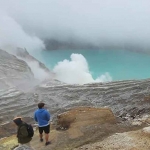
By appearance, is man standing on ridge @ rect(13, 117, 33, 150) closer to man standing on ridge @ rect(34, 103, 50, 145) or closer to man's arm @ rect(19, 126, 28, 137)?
man's arm @ rect(19, 126, 28, 137)

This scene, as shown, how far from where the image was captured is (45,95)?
70.4 metres

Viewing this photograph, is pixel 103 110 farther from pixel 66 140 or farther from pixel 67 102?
pixel 67 102

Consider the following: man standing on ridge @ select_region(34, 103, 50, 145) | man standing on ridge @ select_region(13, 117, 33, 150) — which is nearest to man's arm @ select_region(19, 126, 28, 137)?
man standing on ridge @ select_region(13, 117, 33, 150)

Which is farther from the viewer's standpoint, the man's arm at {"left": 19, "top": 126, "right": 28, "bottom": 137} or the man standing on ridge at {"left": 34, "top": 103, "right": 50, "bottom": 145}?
the man's arm at {"left": 19, "top": 126, "right": 28, "bottom": 137}

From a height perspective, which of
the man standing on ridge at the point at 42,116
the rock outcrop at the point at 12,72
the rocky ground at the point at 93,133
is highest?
the rock outcrop at the point at 12,72

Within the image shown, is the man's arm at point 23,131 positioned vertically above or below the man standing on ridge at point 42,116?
below

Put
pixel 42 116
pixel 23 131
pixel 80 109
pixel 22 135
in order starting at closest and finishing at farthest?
pixel 42 116, pixel 23 131, pixel 22 135, pixel 80 109

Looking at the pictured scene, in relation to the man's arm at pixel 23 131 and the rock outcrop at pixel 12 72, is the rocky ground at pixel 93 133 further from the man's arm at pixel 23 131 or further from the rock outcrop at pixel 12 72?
the rock outcrop at pixel 12 72

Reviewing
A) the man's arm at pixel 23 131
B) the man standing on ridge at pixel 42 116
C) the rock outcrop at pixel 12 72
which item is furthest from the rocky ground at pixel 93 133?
the rock outcrop at pixel 12 72

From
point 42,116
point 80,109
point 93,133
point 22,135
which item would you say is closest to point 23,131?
point 22,135

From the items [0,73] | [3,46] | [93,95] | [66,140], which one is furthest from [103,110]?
[3,46]

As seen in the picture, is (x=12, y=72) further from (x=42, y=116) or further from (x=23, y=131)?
(x=42, y=116)

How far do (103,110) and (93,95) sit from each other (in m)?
36.7

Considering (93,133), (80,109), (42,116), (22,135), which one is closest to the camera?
(42,116)
